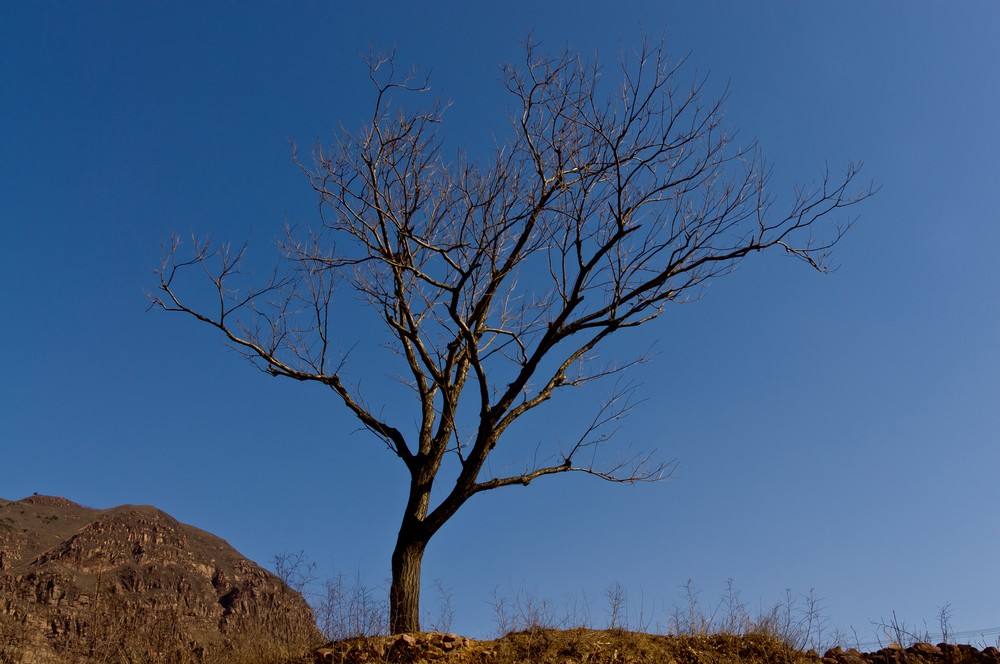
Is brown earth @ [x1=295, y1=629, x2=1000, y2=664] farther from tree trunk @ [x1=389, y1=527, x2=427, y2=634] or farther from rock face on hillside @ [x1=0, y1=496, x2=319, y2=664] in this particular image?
rock face on hillside @ [x1=0, y1=496, x2=319, y2=664]

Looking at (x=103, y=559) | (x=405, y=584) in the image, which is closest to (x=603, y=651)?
(x=405, y=584)

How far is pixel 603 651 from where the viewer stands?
662 centimetres

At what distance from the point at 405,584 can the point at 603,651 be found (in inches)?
71.0

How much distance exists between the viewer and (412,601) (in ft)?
24.2

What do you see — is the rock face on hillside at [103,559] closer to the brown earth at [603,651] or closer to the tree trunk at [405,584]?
the tree trunk at [405,584]

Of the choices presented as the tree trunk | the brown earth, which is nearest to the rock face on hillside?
the tree trunk

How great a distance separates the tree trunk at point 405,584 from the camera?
7.23 m

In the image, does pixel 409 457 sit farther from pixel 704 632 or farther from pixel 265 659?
pixel 704 632

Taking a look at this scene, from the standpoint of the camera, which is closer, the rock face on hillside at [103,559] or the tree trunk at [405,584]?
the tree trunk at [405,584]

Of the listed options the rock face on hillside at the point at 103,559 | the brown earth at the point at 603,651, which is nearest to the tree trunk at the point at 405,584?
the brown earth at the point at 603,651

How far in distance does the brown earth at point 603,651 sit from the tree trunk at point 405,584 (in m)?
0.54

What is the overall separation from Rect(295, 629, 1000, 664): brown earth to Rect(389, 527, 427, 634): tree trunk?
1.76ft

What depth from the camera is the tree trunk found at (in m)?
7.23

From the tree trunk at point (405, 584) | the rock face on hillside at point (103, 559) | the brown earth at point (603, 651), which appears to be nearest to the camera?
the brown earth at point (603, 651)
